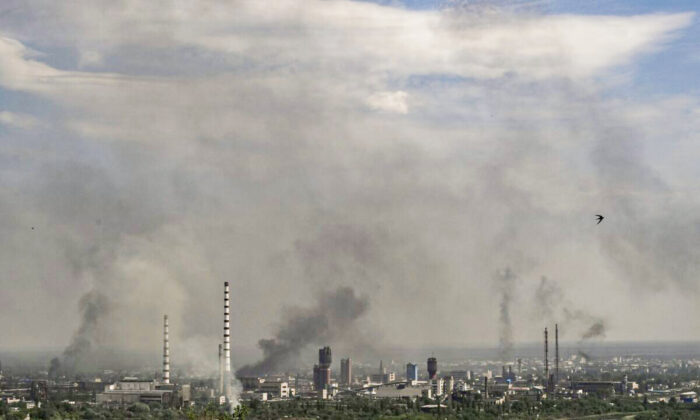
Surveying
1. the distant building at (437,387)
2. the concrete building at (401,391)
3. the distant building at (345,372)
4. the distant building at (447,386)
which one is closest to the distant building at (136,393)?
the concrete building at (401,391)

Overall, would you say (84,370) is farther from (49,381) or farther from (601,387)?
(601,387)

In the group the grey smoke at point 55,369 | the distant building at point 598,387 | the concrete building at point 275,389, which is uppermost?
the grey smoke at point 55,369

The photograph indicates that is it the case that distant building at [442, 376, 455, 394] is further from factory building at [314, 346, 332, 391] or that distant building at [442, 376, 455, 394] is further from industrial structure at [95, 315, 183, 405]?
industrial structure at [95, 315, 183, 405]

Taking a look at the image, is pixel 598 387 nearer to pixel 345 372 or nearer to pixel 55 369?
pixel 345 372

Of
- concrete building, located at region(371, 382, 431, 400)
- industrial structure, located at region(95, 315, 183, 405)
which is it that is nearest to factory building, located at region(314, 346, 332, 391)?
concrete building, located at region(371, 382, 431, 400)

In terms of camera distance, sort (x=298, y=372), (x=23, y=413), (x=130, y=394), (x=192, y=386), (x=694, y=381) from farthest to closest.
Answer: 1. (x=298, y=372)
2. (x=694, y=381)
3. (x=192, y=386)
4. (x=130, y=394)
5. (x=23, y=413)

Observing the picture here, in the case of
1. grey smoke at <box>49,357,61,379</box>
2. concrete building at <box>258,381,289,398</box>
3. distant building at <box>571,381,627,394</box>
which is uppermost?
grey smoke at <box>49,357,61,379</box>

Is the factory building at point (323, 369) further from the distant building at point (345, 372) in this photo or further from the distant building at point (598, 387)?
the distant building at point (598, 387)

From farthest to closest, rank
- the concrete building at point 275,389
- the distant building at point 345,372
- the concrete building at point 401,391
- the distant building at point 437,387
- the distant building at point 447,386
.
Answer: the distant building at point 345,372
the distant building at point 447,386
the distant building at point 437,387
the concrete building at point 401,391
the concrete building at point 275,389

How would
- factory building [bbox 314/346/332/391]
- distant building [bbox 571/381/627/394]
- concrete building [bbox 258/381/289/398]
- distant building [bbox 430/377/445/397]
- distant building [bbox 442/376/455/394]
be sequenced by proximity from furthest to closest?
factory building [bbox 314/346/332/391]
distant building [bbox 571/381/627/394]
distant building [bbox 442/376/455/394]
distant building [bbox 430/377/445/397]
concrete building [bbox 258/381/289/398]

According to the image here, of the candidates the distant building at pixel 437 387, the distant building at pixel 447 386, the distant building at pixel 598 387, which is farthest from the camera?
the distant building at pixel 598 387

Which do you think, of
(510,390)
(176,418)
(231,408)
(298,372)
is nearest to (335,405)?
(231,408)
